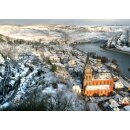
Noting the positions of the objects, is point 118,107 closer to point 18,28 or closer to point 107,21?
point 107,21

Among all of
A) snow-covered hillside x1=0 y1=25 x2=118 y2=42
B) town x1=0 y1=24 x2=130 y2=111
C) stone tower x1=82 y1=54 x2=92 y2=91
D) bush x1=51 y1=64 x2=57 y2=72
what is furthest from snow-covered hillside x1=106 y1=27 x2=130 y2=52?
bush x1=51 y1=64 x2=57 y2=72

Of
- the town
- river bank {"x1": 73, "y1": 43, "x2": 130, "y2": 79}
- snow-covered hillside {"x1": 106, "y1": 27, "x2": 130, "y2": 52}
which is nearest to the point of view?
the town

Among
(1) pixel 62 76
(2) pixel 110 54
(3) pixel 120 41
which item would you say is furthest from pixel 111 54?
(1) pixel 62 76

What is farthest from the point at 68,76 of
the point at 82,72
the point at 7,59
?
the point at 7,59

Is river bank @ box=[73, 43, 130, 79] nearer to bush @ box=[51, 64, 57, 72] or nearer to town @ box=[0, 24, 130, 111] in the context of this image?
town @ box=[0, 24, 130, 111]
